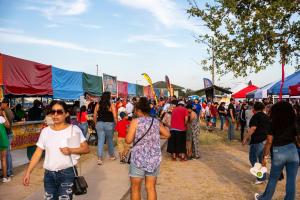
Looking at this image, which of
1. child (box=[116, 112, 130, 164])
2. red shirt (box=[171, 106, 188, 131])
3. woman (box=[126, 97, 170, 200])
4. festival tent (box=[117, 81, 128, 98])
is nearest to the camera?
woman (box=[126, 97, 170, 200])

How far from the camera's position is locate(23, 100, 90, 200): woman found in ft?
13.2

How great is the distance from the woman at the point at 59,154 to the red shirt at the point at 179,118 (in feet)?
22.8

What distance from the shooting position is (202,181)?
8.35m

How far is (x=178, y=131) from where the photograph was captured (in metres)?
11.2

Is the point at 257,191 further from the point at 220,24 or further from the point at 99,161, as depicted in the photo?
the point at 220,24

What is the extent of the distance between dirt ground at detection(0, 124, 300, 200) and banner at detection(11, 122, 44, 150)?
0.63 meters

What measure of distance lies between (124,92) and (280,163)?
24701 millimetres

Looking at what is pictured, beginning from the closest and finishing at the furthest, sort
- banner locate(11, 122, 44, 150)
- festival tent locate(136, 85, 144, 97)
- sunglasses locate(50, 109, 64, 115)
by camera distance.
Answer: sunglasses locate(50, 109, 64, 115)
banner locate(11, 122, 44, 150)
festival tent locate(136, 85, 144, 97)

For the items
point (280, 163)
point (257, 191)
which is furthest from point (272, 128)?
point (257, 191)

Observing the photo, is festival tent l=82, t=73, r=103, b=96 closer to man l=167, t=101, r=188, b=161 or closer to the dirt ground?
the dirt ground

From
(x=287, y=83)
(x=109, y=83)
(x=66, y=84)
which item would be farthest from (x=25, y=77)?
(x=287, y=83)

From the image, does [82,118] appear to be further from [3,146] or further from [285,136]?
[285,136]

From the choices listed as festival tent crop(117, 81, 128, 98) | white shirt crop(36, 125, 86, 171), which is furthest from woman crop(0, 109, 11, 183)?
festival tent crop(117, 81, 128, 98)

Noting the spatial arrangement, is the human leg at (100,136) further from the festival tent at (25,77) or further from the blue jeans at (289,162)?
the blue jeans at (289,162)
